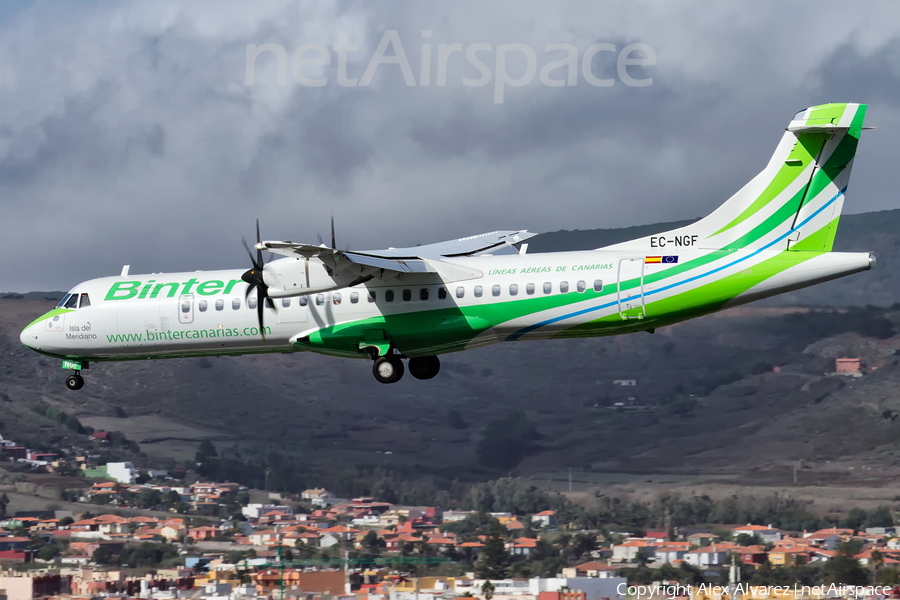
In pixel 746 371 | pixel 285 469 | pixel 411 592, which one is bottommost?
pixel 411 592

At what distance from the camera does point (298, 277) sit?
30.1m

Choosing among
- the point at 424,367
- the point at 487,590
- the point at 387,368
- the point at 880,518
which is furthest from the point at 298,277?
the point at 880,518

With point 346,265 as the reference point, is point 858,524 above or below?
below

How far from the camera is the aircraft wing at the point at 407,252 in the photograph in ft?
92.3

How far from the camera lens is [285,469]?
158 feet

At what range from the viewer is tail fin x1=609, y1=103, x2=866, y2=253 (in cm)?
2894

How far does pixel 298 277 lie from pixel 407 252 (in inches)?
140

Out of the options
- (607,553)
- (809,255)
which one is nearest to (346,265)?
(809,255)

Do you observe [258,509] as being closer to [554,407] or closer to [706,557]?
[554,407]

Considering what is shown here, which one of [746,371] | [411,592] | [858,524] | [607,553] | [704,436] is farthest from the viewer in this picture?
[746,371]

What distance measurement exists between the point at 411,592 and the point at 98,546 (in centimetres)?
1286

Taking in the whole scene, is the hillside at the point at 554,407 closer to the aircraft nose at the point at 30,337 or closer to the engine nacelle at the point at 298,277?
the aircraft nose at the point at 30,337

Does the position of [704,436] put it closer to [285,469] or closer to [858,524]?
[858,524]

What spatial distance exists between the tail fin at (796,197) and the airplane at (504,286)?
0.03 meters
